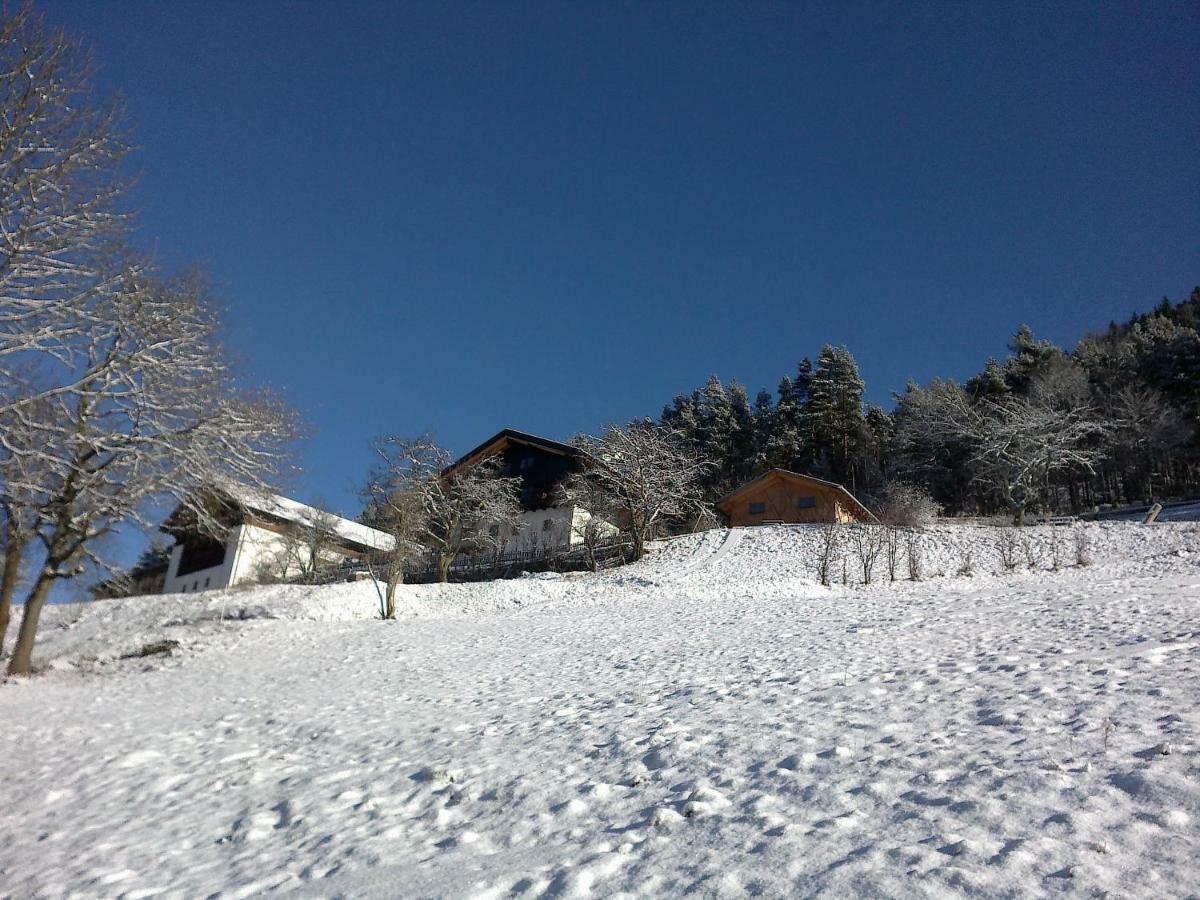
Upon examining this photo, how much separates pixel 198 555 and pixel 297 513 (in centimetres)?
1402

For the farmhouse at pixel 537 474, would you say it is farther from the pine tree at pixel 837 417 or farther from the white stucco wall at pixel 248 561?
the pine tree at pixel 837 417

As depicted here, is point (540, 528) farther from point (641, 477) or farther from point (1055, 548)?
point (1055, 548)

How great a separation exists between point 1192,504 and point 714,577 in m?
24.3

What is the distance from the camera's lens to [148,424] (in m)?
12.0

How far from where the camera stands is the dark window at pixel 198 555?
133 feet

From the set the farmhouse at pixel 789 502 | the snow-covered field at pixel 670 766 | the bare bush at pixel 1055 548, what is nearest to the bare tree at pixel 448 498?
the farmhouse at pixel 789 502

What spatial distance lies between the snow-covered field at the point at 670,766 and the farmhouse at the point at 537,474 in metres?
24.8

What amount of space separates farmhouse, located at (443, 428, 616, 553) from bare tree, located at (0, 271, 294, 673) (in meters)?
24.3

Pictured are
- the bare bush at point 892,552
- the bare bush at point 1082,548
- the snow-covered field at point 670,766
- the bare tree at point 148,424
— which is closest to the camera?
the snow-covered field at point 670,766

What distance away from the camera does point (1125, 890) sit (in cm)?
297

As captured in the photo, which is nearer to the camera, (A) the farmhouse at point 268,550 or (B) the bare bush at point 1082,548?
(B) the bare bush at point 1082,548

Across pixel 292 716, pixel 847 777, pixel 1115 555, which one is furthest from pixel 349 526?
pixel 847 777

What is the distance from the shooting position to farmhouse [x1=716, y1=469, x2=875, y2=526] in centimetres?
3775

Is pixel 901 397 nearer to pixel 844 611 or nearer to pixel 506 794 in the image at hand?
pixel 844 611
